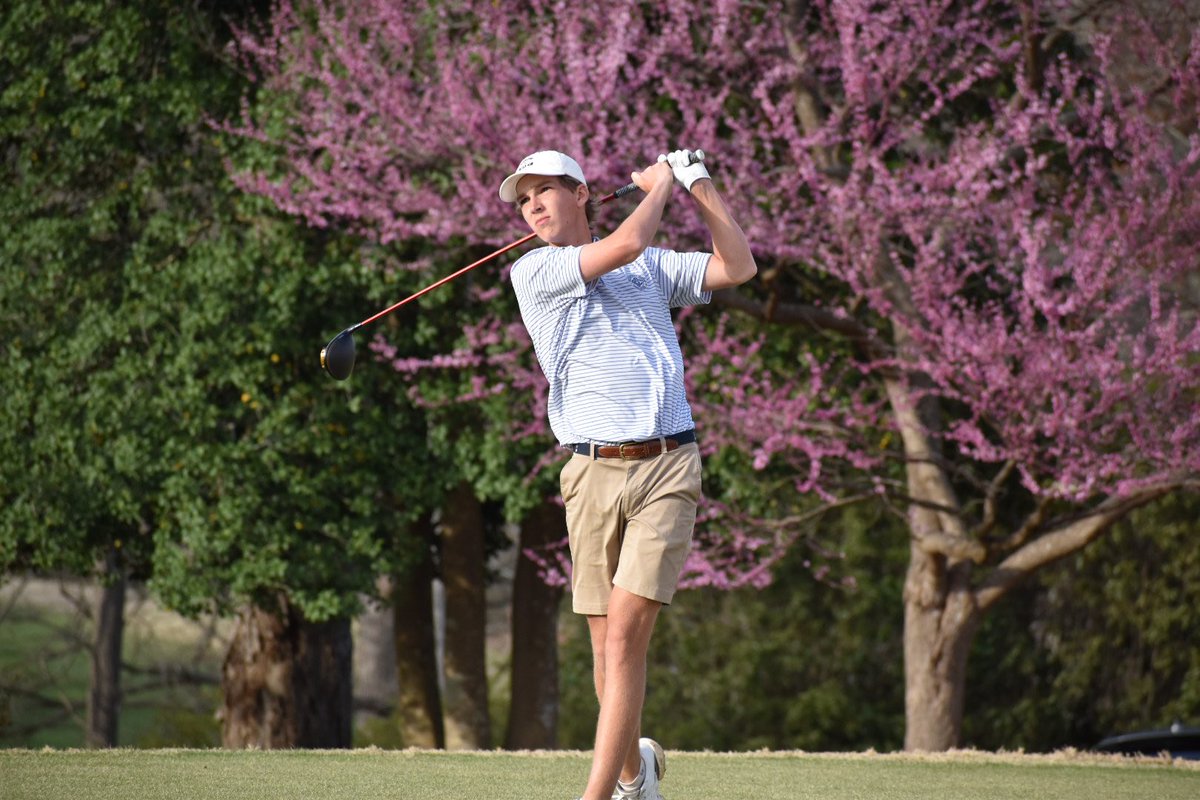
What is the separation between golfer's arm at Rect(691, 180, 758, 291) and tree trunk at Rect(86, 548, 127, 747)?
44.0 feet

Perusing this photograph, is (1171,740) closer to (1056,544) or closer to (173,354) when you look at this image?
(1056,544)

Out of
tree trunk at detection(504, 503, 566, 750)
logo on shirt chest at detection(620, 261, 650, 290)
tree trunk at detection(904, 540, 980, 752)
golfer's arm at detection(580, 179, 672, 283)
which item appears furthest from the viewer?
tree trunk at detection(504, 503, 566, 750)

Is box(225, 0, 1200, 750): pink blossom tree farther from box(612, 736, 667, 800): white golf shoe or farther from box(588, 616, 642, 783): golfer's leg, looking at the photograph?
box(588, 616, 642, 783): golfer's leg

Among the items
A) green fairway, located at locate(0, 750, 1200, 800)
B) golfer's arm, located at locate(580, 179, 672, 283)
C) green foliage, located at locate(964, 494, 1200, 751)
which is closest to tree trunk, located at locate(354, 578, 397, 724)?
green foliage, located at locate(964, 494, 1200, 751)

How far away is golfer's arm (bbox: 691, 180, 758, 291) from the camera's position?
4.32 metres

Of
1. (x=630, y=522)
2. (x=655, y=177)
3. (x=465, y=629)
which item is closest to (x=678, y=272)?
(x=655, y=177)

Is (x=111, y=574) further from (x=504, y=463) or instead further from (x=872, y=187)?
(x=872, y=187)

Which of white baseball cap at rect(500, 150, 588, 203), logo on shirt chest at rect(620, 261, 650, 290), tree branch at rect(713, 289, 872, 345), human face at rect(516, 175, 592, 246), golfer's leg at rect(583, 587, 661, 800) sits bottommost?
golfer's leg at rect(583, 587, 661, 800)

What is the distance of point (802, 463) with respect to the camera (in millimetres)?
11312

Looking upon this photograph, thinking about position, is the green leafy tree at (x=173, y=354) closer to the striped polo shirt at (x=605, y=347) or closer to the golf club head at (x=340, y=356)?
the golf club head at (x=340, y=356)

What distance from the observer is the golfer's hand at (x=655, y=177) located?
4316 mm

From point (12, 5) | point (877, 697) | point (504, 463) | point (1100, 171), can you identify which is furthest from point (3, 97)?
point (877, 697)

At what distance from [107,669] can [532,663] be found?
6.50 m

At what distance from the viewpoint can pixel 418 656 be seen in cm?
1299
